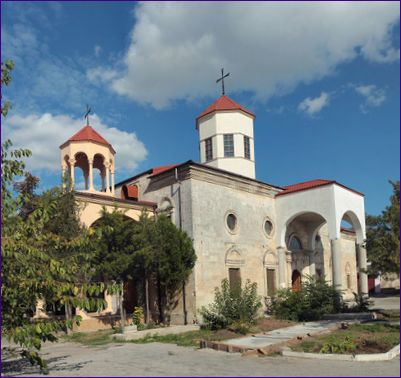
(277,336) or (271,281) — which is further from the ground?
(271,281)

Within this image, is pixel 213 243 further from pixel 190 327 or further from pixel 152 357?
pixel 152 357

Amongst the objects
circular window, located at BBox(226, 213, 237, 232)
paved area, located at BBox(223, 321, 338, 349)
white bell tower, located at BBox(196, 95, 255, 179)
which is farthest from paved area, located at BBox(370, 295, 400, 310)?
white bell tower, located at BBox(196, 95, 255, 179)

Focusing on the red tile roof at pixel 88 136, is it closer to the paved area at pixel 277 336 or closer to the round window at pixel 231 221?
the round window at pixel 231 221

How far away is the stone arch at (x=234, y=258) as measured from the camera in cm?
2302

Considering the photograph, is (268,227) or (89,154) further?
(268,227)

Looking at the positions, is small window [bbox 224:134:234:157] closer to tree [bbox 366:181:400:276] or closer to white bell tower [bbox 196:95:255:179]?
white bell tower [bbox 196:95:255:179]

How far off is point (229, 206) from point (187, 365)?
13084 millimetres

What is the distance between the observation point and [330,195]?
81.4ft

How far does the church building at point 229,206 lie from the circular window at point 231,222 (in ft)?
0.18

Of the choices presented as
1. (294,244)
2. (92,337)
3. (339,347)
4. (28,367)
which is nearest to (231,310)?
(92,337)

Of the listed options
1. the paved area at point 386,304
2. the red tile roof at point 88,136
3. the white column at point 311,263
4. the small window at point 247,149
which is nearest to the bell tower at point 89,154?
the red tile roof at point 88,136

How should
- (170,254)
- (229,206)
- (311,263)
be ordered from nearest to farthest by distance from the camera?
(170,254) < (229,206) < (311,263)

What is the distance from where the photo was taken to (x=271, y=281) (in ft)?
85.0

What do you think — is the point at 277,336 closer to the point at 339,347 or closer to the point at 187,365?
the point at 339,347
